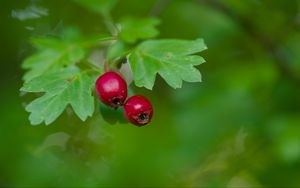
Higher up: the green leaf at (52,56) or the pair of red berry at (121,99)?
the green leaf at (52,56)

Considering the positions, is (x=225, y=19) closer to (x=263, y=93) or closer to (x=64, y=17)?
(x=263, y=93)

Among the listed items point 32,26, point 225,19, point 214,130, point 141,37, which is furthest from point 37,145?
point 141,37

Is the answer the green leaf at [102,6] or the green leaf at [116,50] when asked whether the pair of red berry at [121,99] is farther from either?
the green leaf at [102,6]

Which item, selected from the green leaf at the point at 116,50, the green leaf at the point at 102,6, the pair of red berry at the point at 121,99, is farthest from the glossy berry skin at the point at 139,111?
the green leaf at the point at 102,6

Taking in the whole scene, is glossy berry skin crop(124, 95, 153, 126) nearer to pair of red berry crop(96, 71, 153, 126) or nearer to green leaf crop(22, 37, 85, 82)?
pair of red berry crop(96, 71, 153, 126)

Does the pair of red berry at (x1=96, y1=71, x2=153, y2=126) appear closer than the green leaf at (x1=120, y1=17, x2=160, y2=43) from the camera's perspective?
Yes

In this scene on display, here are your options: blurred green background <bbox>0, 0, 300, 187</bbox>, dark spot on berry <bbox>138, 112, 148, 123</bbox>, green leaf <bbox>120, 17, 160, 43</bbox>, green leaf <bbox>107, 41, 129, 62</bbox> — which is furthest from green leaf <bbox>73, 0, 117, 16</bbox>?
dark spot on berry <bbox>138, 112, 148, 123</bbox>

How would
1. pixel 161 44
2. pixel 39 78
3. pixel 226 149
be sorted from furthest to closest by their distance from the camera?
pixel 226 149 → pixel 161 44 → pixel 39 78
